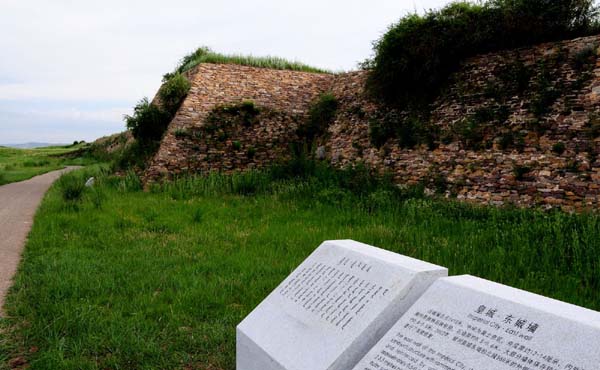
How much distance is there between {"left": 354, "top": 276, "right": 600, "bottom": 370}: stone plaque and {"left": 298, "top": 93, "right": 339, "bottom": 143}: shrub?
1303 cm

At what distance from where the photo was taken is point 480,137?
401 inches

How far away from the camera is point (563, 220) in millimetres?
7496

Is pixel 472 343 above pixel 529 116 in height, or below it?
below

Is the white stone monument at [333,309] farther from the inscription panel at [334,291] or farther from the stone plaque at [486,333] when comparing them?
the stone plaque at [486,333]

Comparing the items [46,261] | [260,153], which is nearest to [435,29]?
[260,153]

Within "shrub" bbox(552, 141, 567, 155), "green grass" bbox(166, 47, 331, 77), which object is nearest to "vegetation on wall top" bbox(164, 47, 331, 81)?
"green grass" bbox(166, 47, 331, 77)

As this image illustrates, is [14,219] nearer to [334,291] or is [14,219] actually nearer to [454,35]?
[334,291]

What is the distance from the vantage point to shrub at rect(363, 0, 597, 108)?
1016 cm

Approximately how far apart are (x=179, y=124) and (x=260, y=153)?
258 cm

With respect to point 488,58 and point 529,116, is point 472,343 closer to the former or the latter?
point 529,116

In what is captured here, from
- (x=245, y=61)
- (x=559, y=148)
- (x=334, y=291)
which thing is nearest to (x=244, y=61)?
(x=245, y=61)

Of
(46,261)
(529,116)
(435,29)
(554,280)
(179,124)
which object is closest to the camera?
(554,280)

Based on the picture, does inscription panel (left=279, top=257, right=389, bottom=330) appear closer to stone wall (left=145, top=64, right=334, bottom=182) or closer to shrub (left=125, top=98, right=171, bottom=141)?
stone wall (left=145, top=64, right=334, bottom=182)

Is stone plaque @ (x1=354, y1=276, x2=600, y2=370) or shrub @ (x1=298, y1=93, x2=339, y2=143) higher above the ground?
shrub @ (x1=298, y1=93, x2=339, y2=143)
